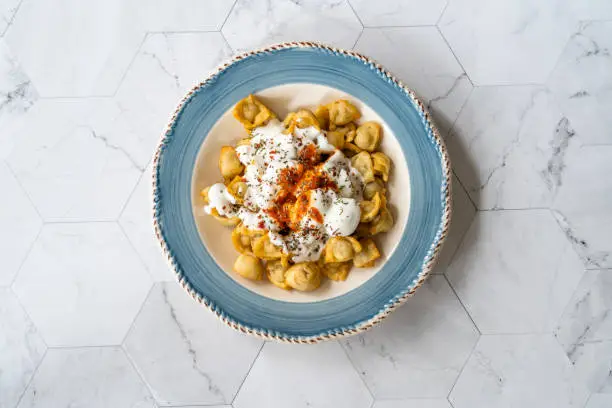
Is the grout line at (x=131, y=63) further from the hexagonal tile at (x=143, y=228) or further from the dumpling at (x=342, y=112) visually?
the dumpling at (x=342, y=112)

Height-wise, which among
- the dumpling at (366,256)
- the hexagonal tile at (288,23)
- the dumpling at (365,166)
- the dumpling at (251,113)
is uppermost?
the hexagonal tile at (288,23)

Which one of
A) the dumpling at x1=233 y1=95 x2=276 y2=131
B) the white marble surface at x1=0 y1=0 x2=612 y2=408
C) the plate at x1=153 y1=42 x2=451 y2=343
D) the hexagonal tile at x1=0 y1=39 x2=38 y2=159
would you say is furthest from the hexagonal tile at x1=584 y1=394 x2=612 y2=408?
the hexagonal tile at x1=0 y1=39 x2=38 y2=159

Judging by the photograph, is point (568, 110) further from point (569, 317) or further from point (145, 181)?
point (145, 181)

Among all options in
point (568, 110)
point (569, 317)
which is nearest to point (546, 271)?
point (569, 317)

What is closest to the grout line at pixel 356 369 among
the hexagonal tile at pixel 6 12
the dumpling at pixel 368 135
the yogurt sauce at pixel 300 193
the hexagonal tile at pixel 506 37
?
the yogurt sauce at pixel 300 193

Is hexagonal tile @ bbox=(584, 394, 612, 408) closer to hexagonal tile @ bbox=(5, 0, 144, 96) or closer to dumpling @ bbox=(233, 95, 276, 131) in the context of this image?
dumpling @ bbox=(233, 95, 276, 131)

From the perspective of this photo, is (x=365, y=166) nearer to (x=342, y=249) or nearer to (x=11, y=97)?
(x=342, y=249)

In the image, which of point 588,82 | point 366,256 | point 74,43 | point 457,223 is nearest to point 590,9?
point 588,82
